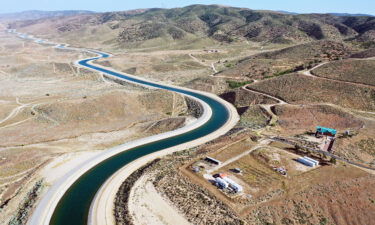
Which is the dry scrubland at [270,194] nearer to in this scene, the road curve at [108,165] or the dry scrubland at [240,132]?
the dry scrubland at [240,132]

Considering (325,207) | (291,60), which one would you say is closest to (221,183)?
(325,207)

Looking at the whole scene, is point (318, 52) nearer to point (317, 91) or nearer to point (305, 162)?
point (317, 91)

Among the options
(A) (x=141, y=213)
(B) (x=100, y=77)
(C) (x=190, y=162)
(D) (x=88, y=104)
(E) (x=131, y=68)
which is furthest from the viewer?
(E) (x=131, y=68)

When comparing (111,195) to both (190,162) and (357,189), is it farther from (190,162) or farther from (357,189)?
(357,189)

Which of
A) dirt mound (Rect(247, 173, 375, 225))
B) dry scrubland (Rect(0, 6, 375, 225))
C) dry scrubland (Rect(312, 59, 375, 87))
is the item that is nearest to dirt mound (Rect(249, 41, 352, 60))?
dry scrubland (Rect(0, 6, 375, 225))

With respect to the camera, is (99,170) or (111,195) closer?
(111,195)

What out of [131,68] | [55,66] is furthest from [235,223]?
[55,66]

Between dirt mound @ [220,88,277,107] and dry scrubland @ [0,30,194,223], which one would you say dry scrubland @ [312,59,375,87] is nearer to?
dirt mound @ [220,88,277,107]
